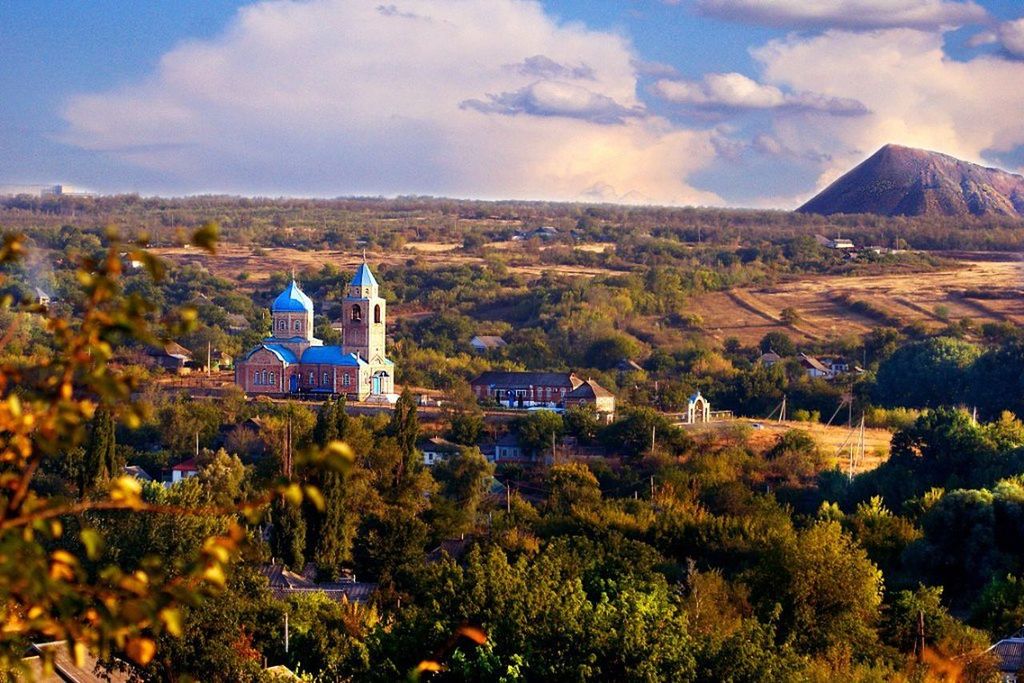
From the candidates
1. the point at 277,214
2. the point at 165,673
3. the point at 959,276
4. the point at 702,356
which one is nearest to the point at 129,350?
the point at 702,356

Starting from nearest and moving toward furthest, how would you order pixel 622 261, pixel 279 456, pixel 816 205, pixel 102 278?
pixel 102 278 < pixel 279 456 < pixel 622 261 < pixel 816 205

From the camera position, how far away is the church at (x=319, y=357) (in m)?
51.9

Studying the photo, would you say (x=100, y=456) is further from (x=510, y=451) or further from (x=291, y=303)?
(x=291, y=303)

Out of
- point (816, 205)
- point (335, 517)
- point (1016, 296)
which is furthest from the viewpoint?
point (816, 205)

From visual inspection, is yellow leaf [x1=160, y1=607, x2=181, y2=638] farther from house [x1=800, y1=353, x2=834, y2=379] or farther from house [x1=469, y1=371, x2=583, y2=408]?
house [x1=800, y1=353, x2=834, y2=379]

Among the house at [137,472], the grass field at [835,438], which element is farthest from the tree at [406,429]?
the grass field at [835,438]

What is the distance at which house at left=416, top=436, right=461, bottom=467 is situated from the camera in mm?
42456

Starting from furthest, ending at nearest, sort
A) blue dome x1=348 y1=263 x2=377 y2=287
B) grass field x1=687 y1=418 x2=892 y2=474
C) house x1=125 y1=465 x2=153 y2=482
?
blue dome x1=348 y1=263 x2=377 y2=287, grass field x1=687 y1=418 x2=892 y2=474, house x1=125 y1=465 x2=153 y2=482

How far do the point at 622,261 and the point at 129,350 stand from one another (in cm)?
4918

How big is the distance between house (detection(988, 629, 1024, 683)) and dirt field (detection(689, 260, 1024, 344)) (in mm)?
51343

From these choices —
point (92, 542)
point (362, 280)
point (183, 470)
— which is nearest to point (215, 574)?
point (92, 542)

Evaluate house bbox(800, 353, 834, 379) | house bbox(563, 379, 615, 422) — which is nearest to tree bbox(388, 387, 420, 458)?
house bbox(563, 379, 615, 422)

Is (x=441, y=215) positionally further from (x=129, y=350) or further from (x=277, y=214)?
(x=129, y=350)

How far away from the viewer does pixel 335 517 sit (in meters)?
29.8
